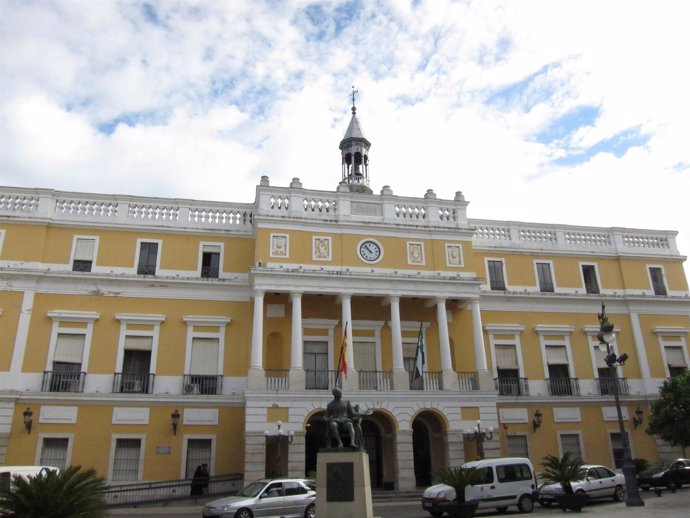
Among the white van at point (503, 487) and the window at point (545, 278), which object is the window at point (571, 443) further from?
the white van at point (503, 487)

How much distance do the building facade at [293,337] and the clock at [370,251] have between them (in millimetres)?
88

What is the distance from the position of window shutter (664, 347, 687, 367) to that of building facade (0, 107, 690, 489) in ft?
0.65

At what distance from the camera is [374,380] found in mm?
23156

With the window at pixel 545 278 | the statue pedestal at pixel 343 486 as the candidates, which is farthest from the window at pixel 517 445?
the statue pedestal at pixel 343 486

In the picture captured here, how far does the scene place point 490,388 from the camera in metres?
23.1

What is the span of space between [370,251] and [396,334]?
3.62 m

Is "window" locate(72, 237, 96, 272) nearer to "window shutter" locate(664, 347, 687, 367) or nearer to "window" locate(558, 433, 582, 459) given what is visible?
"window" locate(558, 433, 582, 459)

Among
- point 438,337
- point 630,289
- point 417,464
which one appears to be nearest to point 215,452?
point 417,464

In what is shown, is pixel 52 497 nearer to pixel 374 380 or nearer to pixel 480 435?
pixel 374 380

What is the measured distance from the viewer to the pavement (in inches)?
564

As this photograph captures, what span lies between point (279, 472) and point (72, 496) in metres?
13.3

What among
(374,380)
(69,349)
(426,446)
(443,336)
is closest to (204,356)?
(69,349)

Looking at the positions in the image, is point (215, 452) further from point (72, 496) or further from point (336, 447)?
point (72, 496)

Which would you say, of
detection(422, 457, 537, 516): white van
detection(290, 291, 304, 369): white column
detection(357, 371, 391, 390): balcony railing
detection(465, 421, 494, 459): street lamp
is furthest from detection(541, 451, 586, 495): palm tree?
detection(290, 291, 304, 369): white column
